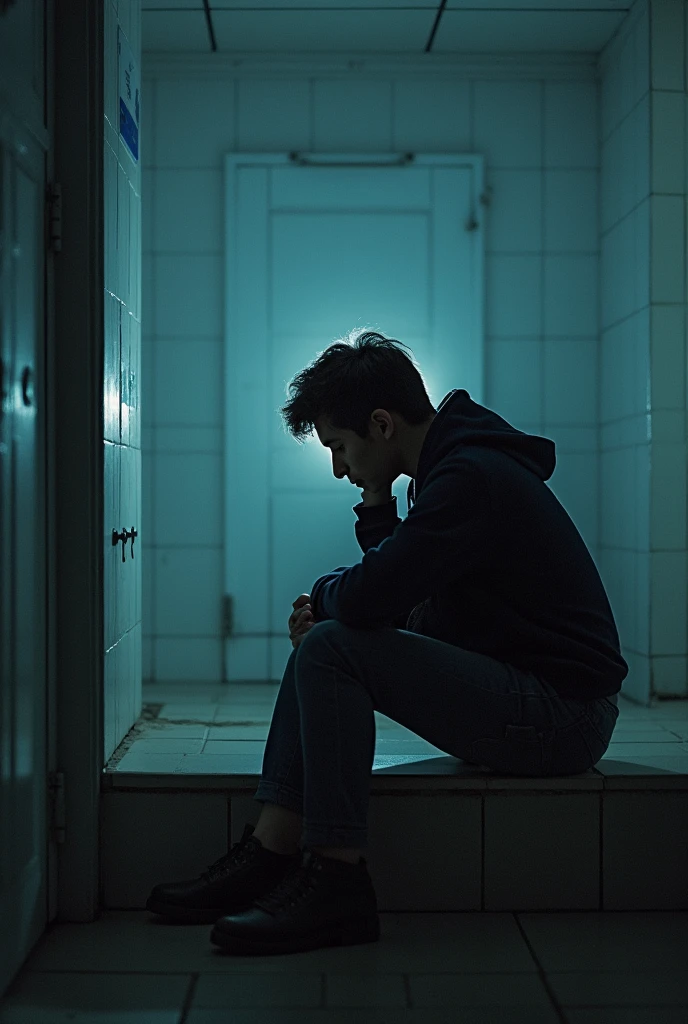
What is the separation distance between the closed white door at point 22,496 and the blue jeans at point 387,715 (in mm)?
379

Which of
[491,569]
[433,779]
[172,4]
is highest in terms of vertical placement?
[172,4]

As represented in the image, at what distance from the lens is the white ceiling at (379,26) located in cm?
293

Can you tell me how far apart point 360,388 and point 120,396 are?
1.80ft

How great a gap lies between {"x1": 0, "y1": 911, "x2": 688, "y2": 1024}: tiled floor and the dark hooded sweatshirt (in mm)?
399

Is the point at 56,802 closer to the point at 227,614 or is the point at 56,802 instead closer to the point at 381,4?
the point at 227,614

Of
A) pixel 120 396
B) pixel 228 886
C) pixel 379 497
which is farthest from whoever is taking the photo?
pixel 120 396

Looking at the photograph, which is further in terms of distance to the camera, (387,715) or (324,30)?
(324,30)

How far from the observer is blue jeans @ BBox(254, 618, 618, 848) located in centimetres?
162

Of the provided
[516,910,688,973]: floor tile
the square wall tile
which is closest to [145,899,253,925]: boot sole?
[516,910,688,973]: floor tile

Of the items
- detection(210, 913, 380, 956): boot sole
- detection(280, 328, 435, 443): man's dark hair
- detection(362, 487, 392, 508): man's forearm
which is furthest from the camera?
detection(362, 487, 392, 508): man's forearm

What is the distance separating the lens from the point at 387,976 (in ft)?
5.07

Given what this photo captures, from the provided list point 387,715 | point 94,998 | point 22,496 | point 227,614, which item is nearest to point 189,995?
point 94,998

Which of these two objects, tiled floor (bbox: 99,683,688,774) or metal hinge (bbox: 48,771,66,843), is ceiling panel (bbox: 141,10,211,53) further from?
metal hinge (bbox: 48,771,66,843)

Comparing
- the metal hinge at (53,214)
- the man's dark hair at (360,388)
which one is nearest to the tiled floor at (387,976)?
the man's dark hair at (360,388)
